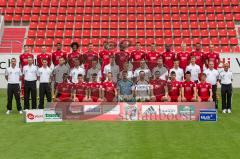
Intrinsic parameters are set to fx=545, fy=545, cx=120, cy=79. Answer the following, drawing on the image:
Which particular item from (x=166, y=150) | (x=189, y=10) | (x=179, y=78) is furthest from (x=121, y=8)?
(x=166, y=150)

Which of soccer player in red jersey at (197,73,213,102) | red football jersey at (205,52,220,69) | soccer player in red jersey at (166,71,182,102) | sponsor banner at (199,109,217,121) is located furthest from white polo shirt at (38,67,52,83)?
red football jersey at (205,52,220,69)

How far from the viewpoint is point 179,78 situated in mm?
18875

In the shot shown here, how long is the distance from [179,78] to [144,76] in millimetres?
1681

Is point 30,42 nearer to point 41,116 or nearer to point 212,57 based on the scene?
point 212,57

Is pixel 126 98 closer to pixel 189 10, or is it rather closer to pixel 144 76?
pixel 144 76

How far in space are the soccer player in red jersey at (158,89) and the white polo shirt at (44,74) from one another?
368cm

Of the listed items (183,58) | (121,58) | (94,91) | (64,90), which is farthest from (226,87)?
(64,90)

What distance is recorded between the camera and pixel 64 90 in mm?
17734

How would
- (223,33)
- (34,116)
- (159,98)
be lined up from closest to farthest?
(34,116), (159,98), (223,33)

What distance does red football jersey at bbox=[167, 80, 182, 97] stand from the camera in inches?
700

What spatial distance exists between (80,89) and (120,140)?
5.31m

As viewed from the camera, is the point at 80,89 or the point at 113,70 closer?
the point at 80,89

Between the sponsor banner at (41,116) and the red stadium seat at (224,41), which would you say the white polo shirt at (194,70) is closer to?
the sponsor banner at (41,116)

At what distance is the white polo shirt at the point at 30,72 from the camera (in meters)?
18.9
